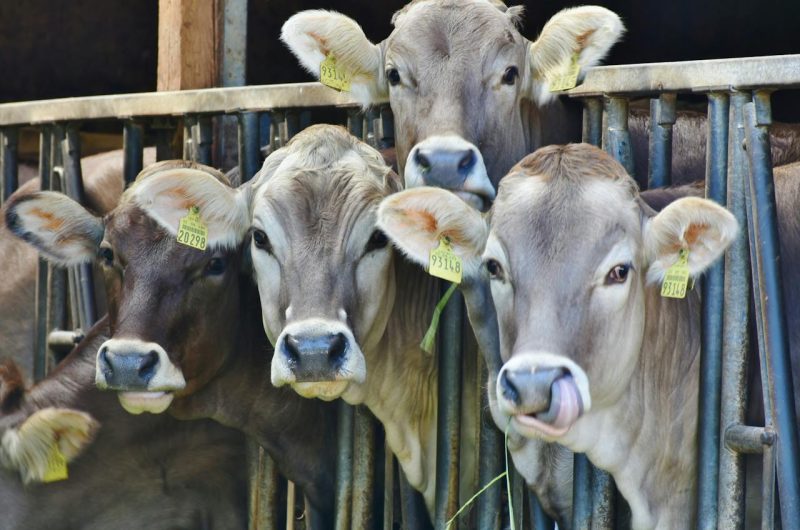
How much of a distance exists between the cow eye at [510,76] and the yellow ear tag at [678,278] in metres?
1.34

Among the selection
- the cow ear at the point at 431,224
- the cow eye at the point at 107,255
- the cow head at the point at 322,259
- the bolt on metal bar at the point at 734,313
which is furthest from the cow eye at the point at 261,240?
the bolt on metal bar at the point at 734,313

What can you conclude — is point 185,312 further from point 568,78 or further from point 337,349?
point 568,78

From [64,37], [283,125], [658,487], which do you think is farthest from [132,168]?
[64,37]

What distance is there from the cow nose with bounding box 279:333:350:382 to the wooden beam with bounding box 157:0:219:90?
7.92 feet

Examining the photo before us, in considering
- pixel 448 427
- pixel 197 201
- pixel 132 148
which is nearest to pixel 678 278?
pixel 448 427

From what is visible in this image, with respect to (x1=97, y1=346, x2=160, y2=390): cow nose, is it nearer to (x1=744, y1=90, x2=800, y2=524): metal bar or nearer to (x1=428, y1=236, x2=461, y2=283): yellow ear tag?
(x1=428, y1=236, x2=461, y2=283): yellow ear tag

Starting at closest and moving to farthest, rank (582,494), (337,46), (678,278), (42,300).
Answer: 1. (678,278)
2. (582,494)
3. (337,46)
4. (42,300)

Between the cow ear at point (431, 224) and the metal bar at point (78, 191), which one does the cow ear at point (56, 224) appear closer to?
the metal bar at point (78, 191)

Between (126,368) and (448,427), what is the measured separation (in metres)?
1.23

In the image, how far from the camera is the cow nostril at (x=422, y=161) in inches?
189

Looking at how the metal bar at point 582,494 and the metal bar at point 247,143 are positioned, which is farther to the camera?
the metal bar at point 247,143

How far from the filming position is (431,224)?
4520 millimetres

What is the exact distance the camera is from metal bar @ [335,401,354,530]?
18.0 ft

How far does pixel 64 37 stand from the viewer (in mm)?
10211
